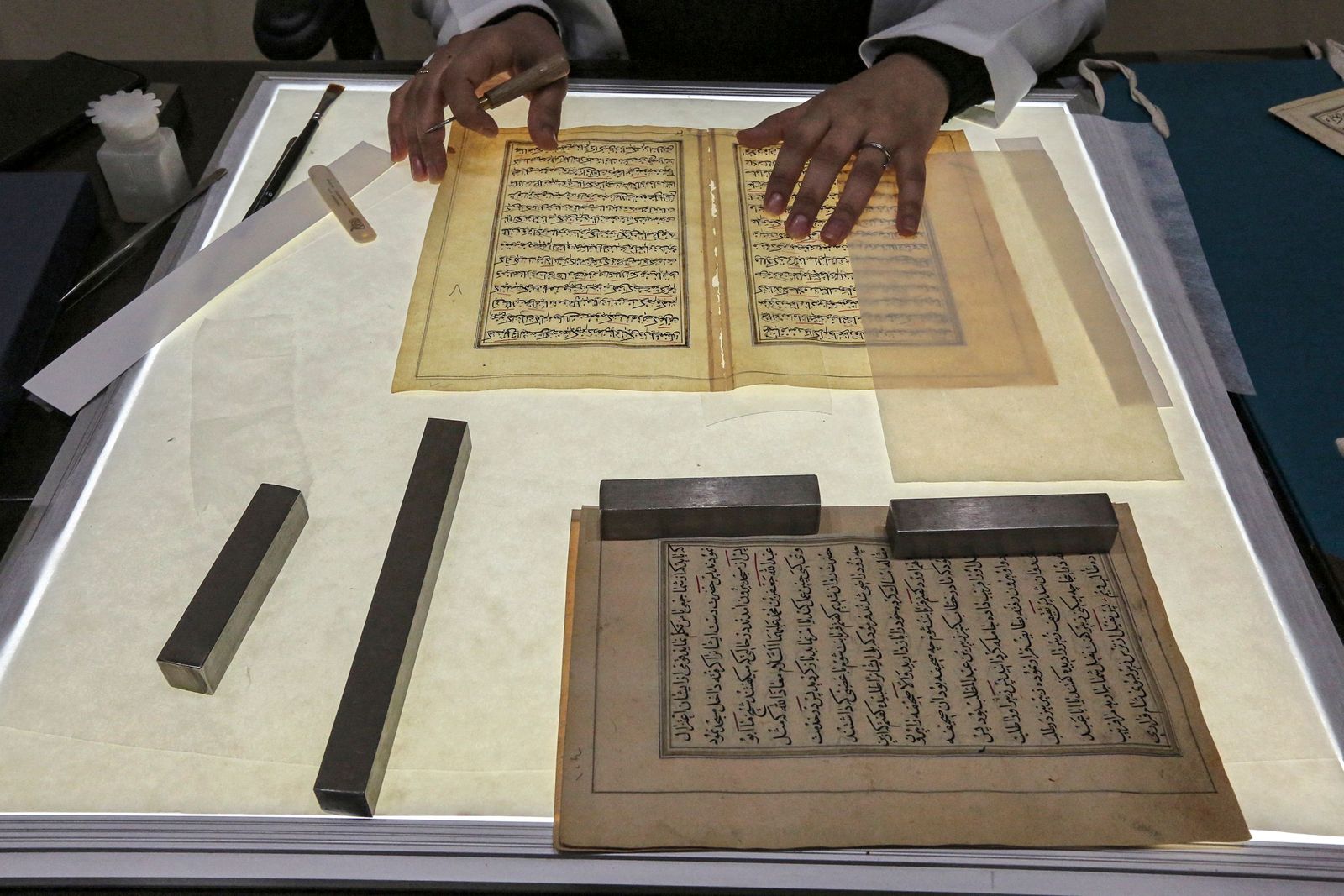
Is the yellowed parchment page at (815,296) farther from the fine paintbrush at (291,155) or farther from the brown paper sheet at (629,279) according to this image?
the fine paintbrush at (291,155)

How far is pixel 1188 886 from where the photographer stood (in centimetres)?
53

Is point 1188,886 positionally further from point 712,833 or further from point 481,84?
point 481,84

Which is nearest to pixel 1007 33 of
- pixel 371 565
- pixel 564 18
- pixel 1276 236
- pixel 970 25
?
pixel 970 25

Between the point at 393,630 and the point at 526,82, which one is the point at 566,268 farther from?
the point at 393,630

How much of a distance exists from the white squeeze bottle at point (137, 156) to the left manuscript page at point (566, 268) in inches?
10.5

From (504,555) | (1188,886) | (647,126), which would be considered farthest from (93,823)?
(647,126)

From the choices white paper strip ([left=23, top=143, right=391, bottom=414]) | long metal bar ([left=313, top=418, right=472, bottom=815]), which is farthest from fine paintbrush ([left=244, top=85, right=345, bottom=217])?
long metal bar ([left=313, top=418, right=472, bottom=815])

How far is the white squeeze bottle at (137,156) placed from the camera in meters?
0.93

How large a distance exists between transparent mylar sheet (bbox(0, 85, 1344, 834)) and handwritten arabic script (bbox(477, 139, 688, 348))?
8 centimetres

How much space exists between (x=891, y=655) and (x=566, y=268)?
472mm

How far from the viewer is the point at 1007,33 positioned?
3.56ft

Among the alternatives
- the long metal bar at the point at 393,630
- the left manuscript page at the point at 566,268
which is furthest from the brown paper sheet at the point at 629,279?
the long metal bar at the point at 393,630

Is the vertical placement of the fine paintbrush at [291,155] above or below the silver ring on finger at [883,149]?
below

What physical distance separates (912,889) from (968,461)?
1.06ft
